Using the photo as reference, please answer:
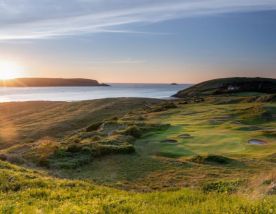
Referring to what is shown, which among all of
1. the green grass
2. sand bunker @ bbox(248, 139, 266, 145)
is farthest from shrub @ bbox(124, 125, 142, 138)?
the green grass

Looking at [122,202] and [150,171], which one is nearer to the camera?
[122,202]

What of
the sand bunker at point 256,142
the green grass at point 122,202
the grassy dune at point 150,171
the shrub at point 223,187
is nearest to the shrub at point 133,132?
the grassy dune at point 150,171

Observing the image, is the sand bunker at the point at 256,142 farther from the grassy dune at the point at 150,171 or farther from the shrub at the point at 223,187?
the shrub at the point at 223,187

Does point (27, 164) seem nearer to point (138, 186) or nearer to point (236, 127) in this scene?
point (138, 186)

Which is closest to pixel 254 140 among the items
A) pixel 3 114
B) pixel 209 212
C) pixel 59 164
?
pixel 59 164

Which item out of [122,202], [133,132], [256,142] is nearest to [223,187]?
[122,202]

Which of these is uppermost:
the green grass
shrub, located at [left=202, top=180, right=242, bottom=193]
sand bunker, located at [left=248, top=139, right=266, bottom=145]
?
the green grass

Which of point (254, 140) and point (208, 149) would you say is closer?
point (208, 149)

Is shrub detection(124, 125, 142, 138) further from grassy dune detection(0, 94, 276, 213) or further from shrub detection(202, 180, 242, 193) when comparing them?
shrub detection(202, 180, 242, 193)

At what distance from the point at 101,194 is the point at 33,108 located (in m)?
118

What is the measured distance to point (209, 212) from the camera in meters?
8.80

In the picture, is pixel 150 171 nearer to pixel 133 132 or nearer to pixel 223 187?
pixel 223 187

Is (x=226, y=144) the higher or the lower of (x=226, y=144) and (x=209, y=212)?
the lower

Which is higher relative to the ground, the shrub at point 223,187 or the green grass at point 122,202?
the green grass at point 122,202
